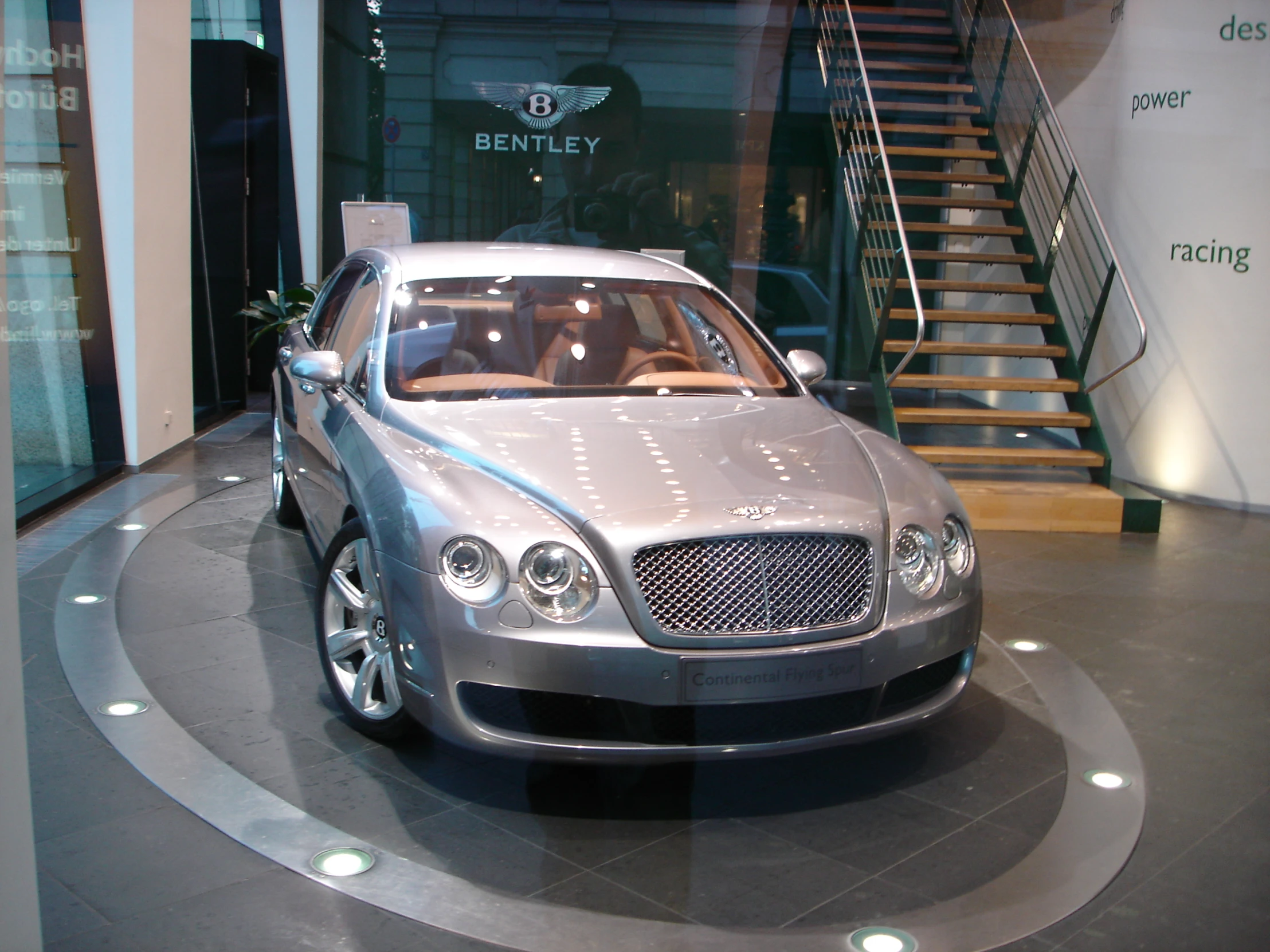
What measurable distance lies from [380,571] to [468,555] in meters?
0.31

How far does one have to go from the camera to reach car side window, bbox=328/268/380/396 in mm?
3725

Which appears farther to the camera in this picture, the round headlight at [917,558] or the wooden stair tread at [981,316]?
the wooden stair tread at [981,316]

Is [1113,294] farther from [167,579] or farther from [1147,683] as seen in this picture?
[167,579]

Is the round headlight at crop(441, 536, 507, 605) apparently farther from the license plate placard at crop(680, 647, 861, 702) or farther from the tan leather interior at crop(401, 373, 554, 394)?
the tan leather interior at crop(401, 373, 554, 394)

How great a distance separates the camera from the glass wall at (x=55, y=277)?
16.3 feet

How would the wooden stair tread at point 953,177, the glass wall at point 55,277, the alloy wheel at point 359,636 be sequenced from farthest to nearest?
the wooden stair tread at point 953,177 → the glass wall at point 55,277 → the alloy wheel at point 359,636

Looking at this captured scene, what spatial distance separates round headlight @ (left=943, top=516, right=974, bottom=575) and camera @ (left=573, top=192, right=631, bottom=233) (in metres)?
6.90

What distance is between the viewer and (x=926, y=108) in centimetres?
891

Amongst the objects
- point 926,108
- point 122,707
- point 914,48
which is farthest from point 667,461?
point 914,48

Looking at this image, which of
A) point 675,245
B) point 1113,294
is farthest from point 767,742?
point 675,245

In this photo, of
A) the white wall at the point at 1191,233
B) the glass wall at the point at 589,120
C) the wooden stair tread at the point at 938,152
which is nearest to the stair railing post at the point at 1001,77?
the wooden stair tread at the point at 938,152

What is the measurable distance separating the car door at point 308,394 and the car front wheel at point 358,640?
26.4 inches

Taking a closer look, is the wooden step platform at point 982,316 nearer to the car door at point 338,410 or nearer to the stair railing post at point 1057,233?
the stair railing post at point 1057,233

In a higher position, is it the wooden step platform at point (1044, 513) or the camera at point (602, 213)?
the camera at point (602, 213)
